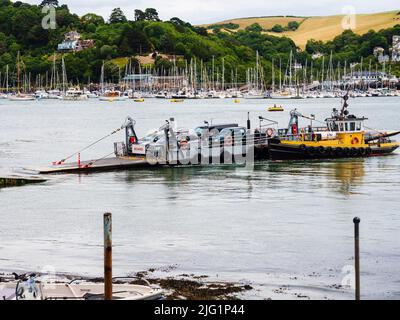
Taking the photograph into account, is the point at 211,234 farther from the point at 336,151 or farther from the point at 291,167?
the point at 336,151

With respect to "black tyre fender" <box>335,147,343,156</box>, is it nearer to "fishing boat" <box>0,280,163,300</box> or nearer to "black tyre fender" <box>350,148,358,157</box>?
"black tyre fender" <box>350,148,358,157</box>

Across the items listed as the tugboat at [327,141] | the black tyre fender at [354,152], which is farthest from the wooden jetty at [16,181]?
the black tyre fender at [354,152]

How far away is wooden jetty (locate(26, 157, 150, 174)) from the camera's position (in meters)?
56.4

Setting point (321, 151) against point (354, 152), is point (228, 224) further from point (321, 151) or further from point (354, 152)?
point (354, 152)

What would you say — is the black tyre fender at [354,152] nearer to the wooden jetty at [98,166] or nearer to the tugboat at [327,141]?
the tugboat at [327,141]

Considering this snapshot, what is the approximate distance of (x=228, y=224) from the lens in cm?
3731

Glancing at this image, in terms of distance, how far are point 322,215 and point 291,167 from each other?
833 inches

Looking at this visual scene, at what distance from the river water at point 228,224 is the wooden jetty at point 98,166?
1178 millimetres

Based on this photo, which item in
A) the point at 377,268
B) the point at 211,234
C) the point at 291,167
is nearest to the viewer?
the point at 377,268

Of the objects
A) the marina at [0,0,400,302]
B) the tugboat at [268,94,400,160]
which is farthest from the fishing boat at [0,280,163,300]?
the tugboat at [268,94,400,160]

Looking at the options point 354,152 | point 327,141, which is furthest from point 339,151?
point 354,152

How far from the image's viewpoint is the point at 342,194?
46719 mm

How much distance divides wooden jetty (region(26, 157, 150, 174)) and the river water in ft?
3.86
